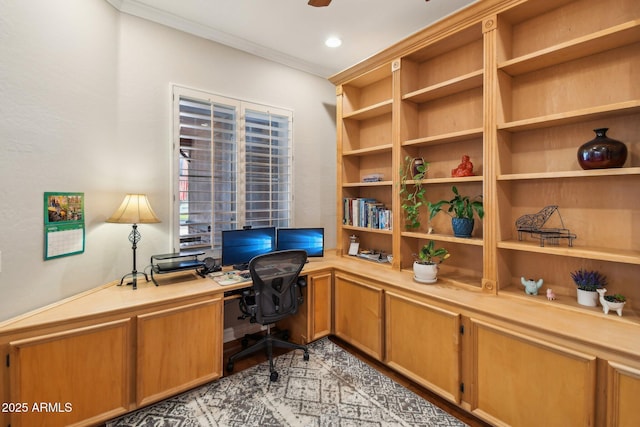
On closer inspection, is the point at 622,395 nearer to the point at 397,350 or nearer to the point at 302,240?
the point at 397,350

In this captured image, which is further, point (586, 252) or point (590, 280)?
point (590, 280)

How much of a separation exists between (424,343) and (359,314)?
→ 0.66 m

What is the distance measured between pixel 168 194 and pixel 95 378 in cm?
146

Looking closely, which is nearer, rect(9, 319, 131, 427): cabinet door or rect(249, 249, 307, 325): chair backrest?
rect(9, 319, 131, 427): cabinet door

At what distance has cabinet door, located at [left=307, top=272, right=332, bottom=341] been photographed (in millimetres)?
2791

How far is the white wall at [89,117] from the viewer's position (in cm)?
167

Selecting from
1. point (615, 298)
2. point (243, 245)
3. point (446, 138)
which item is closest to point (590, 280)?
point (615, 298)

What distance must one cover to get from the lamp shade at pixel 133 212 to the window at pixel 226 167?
0.40 metres

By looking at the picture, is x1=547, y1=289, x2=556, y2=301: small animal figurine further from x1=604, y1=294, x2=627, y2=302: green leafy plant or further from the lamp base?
the lamp base

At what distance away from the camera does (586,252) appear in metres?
1.65

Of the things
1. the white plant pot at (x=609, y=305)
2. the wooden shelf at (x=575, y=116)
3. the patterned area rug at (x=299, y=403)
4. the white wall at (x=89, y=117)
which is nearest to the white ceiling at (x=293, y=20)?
the white wall at (x=89, y=117)

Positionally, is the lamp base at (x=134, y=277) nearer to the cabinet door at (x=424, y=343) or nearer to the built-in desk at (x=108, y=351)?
the built-in desk at (x=108, y=351)

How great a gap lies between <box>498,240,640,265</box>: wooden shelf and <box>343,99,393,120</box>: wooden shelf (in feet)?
5.32

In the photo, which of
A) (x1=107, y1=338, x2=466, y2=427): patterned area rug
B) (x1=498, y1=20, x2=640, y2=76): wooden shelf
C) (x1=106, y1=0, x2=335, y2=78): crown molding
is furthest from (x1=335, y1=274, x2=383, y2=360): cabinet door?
(x1=106, y1=0, x2=335, y2=78): crown molding
